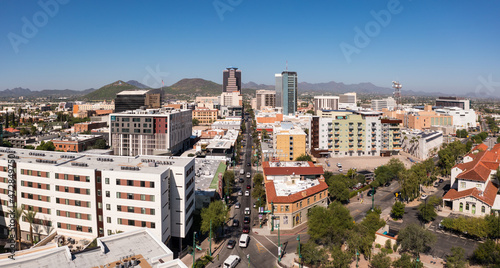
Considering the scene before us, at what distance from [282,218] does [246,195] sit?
954 centimetres

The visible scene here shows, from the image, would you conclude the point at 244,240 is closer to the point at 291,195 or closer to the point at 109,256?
the point at 291,195

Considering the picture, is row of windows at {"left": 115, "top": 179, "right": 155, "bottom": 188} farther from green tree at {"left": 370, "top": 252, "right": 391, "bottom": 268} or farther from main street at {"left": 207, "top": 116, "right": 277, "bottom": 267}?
green tree at {"left": 370, "top": 252, "right": 391, "bottom": 268}

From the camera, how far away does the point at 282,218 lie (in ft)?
87.4

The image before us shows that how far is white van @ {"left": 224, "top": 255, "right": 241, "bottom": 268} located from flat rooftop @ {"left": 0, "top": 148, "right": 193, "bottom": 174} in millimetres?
6849

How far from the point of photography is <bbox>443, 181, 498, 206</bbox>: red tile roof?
29.0 metres

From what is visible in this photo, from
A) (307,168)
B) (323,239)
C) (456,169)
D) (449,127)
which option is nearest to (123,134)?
(307,168)

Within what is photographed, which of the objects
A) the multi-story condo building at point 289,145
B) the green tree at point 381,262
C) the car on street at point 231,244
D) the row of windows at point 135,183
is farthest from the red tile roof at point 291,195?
the multi-story condo building at point 289,145

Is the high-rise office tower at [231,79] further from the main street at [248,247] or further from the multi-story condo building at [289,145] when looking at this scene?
the main street at [248,247]

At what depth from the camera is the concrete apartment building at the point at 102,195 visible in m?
20.7

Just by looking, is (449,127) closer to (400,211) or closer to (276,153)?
(276,153)

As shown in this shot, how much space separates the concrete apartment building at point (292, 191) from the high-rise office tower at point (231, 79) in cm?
14383

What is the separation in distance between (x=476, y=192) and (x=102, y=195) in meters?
30.6

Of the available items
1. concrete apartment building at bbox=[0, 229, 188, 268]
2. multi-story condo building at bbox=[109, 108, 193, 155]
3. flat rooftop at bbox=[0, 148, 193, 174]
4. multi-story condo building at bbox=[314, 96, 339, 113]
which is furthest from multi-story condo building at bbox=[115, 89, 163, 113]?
concrete apartment building at bbox=[0, 229, 188, 268]

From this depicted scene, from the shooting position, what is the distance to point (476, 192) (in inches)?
1175
